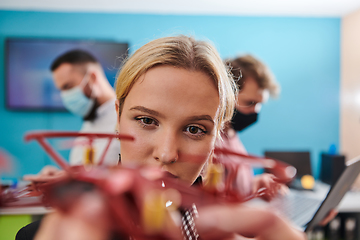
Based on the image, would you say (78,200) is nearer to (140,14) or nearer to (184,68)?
(184,68)

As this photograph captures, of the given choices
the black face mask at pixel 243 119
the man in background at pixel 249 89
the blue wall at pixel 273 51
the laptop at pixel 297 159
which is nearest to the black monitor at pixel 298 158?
the laptop at pixel 297 159

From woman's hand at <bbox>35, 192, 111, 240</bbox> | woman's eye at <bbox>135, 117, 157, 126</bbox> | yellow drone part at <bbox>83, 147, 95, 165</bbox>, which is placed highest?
woman's eye at <bbox>135, 117, 157, 126</bbox>

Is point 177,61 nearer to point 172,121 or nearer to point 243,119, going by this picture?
point 172,121

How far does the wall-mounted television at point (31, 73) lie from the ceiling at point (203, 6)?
32 cm

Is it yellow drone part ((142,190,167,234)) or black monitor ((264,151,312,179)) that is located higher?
yellow drone part ((142,190,167,234))

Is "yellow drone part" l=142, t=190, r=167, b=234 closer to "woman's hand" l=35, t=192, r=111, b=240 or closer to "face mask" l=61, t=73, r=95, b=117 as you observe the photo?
"woman's hand" l=35, t=192, r=111, b=240

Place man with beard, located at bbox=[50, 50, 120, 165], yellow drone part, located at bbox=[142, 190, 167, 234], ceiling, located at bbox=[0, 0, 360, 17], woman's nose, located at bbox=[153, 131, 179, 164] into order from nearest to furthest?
yellow drone part, located at bbox=[142, 190, 167, 234], woman's nose, located at bbox=[153, 131, 179, 164], man with beard, located at bbox=[50, 50, 120, 165], ceiling, located at bbox=[0, 0, 360, 17]

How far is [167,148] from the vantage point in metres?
0.28

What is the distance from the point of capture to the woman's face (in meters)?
0.29

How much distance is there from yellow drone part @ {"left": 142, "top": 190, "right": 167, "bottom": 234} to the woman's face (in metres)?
0.17

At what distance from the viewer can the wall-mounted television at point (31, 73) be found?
2463mm

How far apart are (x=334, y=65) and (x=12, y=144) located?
3.20m

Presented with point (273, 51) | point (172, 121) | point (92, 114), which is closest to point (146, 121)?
point (172, 121)

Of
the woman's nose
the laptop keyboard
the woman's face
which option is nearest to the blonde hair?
the woman's face
